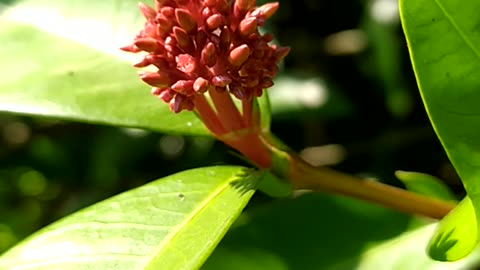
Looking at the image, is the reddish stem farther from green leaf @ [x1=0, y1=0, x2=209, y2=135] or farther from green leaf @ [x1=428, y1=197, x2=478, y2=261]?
green leaf @ [x1=428, y1=197, x2=478, y2=261]

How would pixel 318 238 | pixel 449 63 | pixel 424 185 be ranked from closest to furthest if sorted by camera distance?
pixel 449 63
pixel 424 185
pixel 318 238

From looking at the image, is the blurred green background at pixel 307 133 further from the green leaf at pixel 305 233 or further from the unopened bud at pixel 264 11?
the unopened bud at pixel 264 11

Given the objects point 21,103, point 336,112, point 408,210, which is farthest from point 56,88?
point 336,112

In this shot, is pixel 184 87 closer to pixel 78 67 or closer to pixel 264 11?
pixel 264 11

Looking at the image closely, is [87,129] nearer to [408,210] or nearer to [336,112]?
[336,112]

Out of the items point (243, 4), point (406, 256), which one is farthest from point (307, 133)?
point (243, 4)
